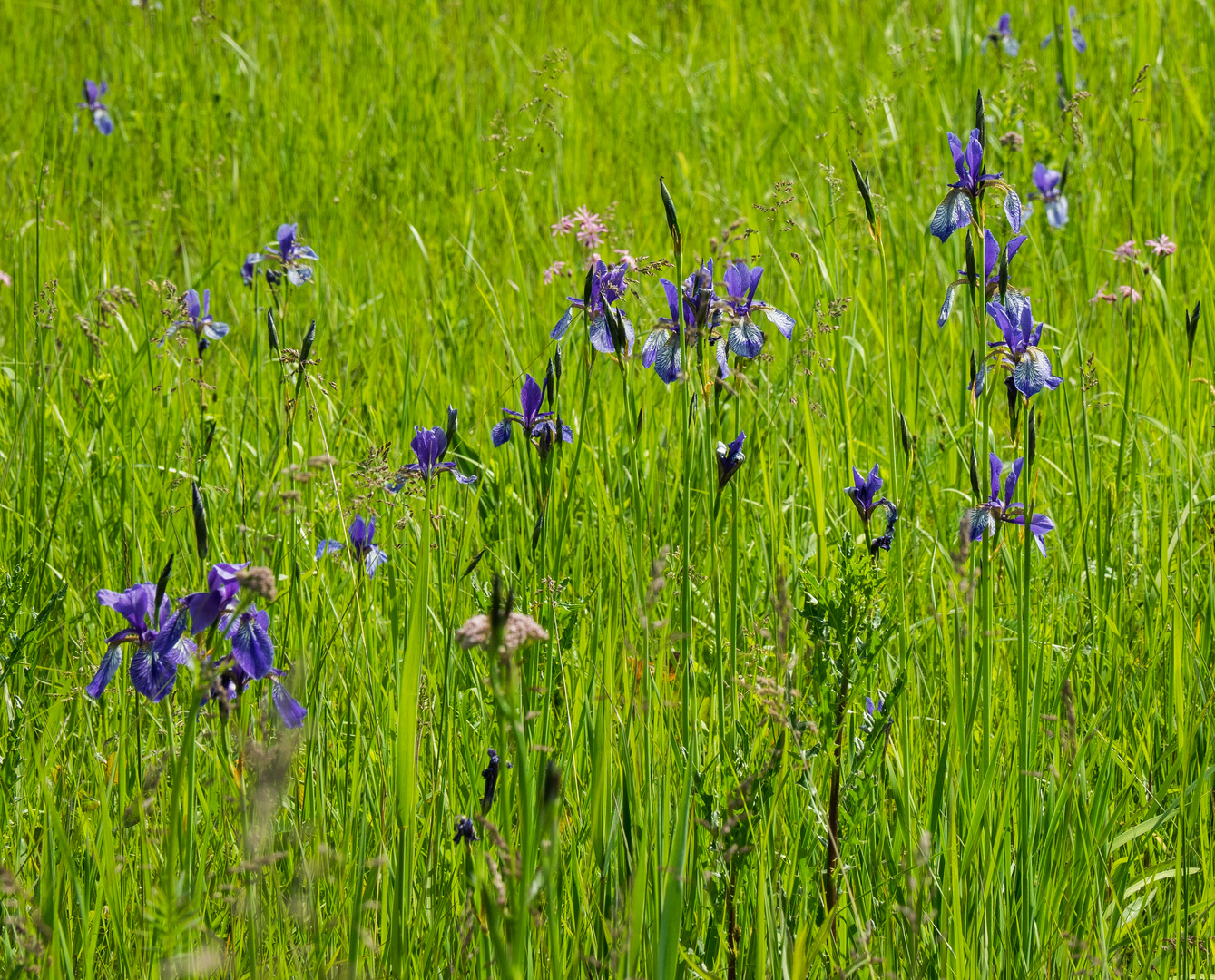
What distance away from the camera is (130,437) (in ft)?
7.77

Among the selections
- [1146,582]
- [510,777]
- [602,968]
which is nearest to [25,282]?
[510,777]

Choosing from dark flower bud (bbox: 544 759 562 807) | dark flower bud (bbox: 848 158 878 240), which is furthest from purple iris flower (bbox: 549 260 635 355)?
dark flower bud (bbox: 544 759 562 807)

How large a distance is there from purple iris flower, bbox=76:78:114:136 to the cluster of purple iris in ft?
13.6

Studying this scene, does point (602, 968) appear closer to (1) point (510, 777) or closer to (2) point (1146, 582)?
(1) point (510, 777)

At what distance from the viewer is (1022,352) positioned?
1590 mm

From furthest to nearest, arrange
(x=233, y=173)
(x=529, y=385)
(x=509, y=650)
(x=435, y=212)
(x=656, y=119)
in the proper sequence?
(x=656, y=119), (x=233, y=173), (x=435, y=212), (x=529, y=385), (x=509, y=650)

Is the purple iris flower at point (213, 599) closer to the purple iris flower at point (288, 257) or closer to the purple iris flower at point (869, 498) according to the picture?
the purple iris flower at point (869, 498)

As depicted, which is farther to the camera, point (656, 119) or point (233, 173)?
point (656, 119)

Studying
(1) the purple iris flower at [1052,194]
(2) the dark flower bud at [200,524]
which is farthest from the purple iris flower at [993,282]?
(1) the purple iris flower at [1052,194]

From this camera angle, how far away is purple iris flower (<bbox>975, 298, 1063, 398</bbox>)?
1559mm

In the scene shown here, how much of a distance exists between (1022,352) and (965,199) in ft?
0.83

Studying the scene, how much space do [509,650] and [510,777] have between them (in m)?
0.74

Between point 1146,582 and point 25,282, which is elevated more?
point 25,282

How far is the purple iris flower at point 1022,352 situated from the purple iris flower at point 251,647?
41.1 inches
